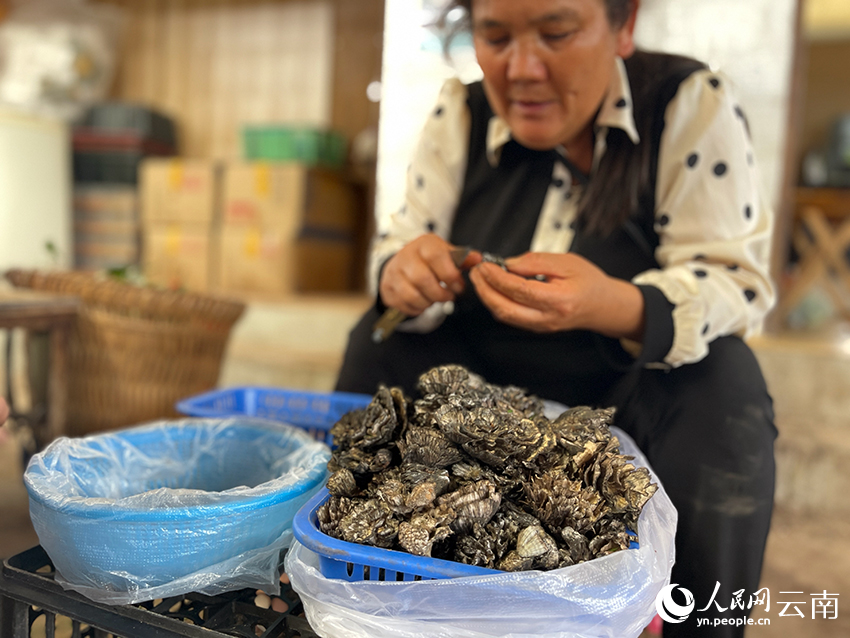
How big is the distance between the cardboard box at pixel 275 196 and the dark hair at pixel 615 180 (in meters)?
1.81

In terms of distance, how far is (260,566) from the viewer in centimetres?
54

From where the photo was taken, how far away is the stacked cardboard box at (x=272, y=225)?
8.53ft

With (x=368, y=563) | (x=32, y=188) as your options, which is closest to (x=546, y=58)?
(x=368, y=563)

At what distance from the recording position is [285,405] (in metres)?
0.98

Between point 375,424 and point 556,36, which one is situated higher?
point 556,36

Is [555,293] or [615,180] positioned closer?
[555,293]

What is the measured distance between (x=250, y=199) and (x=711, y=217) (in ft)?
7.14

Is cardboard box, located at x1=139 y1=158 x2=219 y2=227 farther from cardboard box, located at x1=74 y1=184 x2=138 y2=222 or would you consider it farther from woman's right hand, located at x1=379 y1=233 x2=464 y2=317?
woman's right hand, located at x1=379 y1=233 x2=464 y2=317

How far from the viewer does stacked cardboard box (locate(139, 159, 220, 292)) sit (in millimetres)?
2684

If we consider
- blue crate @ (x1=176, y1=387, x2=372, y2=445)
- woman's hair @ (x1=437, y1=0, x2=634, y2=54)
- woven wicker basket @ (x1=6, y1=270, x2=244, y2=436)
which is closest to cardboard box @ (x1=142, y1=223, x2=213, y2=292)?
woven wicker basket @ (x1=6, y1=270, x2=244, y2=436)

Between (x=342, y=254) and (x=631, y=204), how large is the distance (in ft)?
7.39

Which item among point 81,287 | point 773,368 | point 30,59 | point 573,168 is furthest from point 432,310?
point 30,59

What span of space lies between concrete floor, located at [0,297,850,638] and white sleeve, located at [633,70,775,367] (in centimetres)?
61

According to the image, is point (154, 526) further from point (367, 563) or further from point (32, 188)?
point (32, 188)
